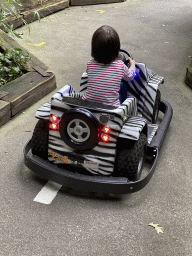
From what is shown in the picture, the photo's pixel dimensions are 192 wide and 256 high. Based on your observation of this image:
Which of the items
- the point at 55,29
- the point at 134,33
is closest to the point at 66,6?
the point at 55,29

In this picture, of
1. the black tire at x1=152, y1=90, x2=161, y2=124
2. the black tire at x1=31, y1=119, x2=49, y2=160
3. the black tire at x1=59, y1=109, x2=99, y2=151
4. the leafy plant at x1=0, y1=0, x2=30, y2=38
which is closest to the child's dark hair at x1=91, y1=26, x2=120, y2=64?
the black tire at x1=59, y1=109, x2=99, y2=151

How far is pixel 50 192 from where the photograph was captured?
2.85m

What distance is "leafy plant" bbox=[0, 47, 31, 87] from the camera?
448cm

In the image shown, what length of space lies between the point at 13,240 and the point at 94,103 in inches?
46.6

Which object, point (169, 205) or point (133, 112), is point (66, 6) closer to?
point (133, 112)

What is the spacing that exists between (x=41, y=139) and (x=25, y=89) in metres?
1.52

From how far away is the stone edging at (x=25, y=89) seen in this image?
155 inches

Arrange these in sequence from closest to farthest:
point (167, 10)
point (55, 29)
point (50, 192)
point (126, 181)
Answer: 1. point (126, 181)
2. point (50, 192)
3. point (55, 29)
4. point (167, 10)

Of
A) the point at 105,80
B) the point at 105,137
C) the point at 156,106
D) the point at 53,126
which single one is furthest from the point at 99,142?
the point at 156,106

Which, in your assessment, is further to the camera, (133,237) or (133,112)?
(133,112)

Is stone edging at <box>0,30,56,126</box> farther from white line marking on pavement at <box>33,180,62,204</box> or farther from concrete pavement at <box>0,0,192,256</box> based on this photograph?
white line marking on pavement at <box>33,180,62,204</box>

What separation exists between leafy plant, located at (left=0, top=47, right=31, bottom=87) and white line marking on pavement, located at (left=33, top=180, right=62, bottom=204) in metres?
1.95

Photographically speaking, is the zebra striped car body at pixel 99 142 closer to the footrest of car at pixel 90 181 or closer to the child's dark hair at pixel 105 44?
the footrest of car at pixel 90 181

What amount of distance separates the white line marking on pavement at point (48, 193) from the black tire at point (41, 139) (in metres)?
0.24
